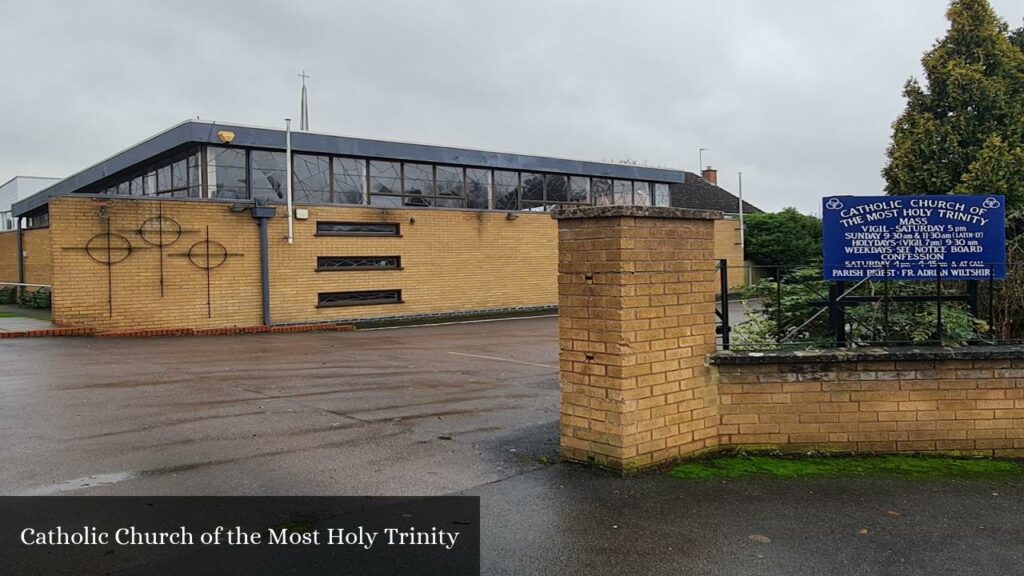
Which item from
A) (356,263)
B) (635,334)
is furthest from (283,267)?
(635,334)

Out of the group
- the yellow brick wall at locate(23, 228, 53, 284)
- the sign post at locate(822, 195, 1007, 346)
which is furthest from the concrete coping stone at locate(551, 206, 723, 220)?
the yellow brick wall at locate(23, 228, 53, 284)

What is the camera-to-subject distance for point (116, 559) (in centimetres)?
375

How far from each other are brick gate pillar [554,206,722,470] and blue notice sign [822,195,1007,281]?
4.17 ft

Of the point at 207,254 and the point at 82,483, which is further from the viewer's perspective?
the point at 207,254

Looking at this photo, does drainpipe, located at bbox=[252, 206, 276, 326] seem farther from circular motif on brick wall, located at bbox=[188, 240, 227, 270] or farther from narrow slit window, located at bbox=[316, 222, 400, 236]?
narrow slit window, located at bbox=[316, 222, 400, 236]

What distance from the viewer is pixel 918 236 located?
6.09 metres

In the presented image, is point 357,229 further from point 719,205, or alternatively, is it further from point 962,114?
point 719,205

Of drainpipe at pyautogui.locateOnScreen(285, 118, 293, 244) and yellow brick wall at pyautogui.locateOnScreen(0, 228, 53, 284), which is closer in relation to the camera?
drainpipe at pyautogui.locateOnScreen(285, 118, 293, 244)

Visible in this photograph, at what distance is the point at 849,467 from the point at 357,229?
55.0 ft

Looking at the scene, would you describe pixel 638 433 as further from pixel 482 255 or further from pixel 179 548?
pixel 482 255

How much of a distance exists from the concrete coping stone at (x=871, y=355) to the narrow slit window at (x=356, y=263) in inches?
619

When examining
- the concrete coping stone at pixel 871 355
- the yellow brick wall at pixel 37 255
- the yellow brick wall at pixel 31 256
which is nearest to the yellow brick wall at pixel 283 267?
the yellow brick wall at pixel 31 256

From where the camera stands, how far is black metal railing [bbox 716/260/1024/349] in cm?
601

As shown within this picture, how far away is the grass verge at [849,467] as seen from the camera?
523cm
